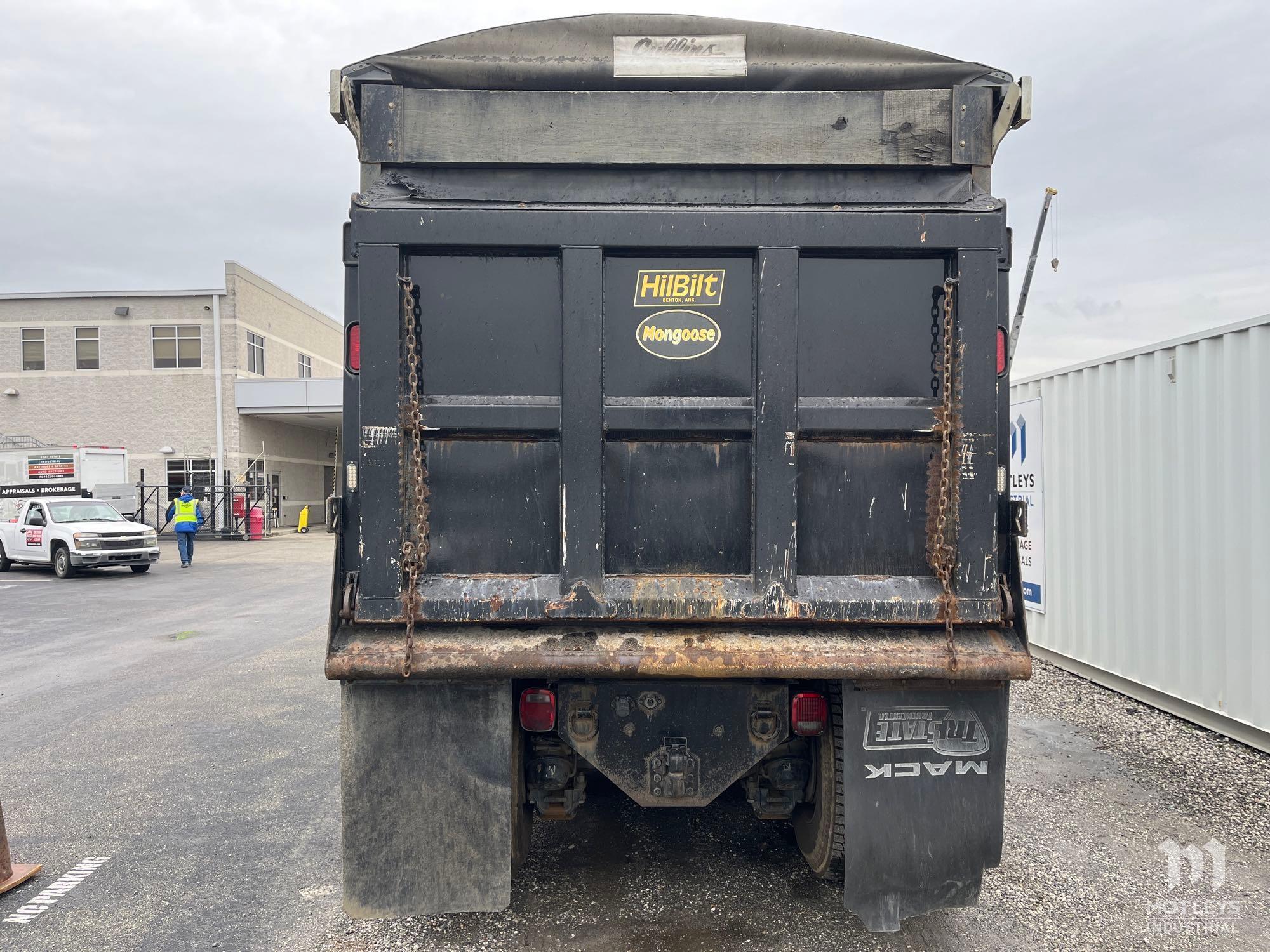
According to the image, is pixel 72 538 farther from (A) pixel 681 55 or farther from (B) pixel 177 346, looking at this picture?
(A) pixel 681 55

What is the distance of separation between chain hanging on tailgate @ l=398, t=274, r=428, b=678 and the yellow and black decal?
811 mm

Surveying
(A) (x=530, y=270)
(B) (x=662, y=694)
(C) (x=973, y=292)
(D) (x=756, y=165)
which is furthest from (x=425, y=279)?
(C) (x=973, y=292)

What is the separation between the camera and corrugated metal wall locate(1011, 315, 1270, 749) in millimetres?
5379

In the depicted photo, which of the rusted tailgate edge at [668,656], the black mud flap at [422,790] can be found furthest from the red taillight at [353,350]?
the black mud flap at [422,790]

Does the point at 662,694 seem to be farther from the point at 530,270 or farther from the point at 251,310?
the point at 251,310

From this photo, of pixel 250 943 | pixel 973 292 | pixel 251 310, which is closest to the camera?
pixel 973 292

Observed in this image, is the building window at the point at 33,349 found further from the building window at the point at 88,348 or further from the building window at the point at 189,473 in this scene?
the building window at the point at 189,473

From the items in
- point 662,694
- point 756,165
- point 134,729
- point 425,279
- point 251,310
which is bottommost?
point 134,729

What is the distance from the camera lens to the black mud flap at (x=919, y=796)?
2.76m

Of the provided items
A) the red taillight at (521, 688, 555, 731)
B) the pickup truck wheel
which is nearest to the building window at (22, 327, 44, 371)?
the pickup truck wheel

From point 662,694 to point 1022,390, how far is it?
710 cm

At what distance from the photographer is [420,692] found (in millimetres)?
2742

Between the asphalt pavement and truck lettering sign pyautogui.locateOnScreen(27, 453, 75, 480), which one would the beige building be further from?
the asphalt pavement

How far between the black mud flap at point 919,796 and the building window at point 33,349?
3871 cm
